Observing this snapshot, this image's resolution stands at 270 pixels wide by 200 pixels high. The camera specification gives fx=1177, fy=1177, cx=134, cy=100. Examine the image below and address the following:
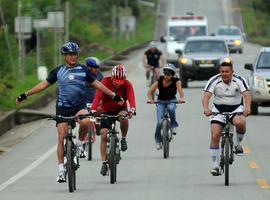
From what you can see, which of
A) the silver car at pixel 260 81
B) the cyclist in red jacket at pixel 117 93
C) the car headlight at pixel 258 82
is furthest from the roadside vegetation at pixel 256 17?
the cyclist in red jacket at pixel 117 93

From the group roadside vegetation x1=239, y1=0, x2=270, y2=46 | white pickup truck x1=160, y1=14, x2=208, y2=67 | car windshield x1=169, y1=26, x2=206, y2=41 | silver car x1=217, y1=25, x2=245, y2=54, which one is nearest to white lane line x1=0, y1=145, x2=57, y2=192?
white pickup truck x1=160, y1=14, x2=208, y2=67

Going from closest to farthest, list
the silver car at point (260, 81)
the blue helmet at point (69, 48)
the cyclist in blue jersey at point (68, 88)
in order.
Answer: the blue helmet at point (69, 48) → the cyclist in blue jersey at point (68, 88) → the silver car at point (260, 81)

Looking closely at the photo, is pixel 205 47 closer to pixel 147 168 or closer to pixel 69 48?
pixel 147 168

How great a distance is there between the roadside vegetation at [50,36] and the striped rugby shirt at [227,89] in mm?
13973

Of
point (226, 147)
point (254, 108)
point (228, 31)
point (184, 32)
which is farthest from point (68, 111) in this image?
point (228, 31)

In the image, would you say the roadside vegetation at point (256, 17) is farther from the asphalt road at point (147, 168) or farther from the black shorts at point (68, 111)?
the black shorts at point (68, 111)

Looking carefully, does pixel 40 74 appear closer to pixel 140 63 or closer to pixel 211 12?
pixel 140 63

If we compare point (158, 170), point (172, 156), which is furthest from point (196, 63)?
point (158, 170)

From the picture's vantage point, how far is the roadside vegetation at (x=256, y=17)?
11266 cm

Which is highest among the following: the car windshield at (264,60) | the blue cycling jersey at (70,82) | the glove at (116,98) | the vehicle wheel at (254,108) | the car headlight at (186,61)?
the blue cycling jersey at (70,82)

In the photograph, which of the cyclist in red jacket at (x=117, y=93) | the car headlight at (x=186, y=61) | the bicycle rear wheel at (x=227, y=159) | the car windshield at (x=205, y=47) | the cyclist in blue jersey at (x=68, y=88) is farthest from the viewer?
the car windshield at (x=205, y=47)

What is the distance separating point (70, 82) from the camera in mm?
15781

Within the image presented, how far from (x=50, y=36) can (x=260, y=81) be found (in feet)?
110

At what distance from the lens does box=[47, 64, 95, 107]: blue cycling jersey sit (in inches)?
621
